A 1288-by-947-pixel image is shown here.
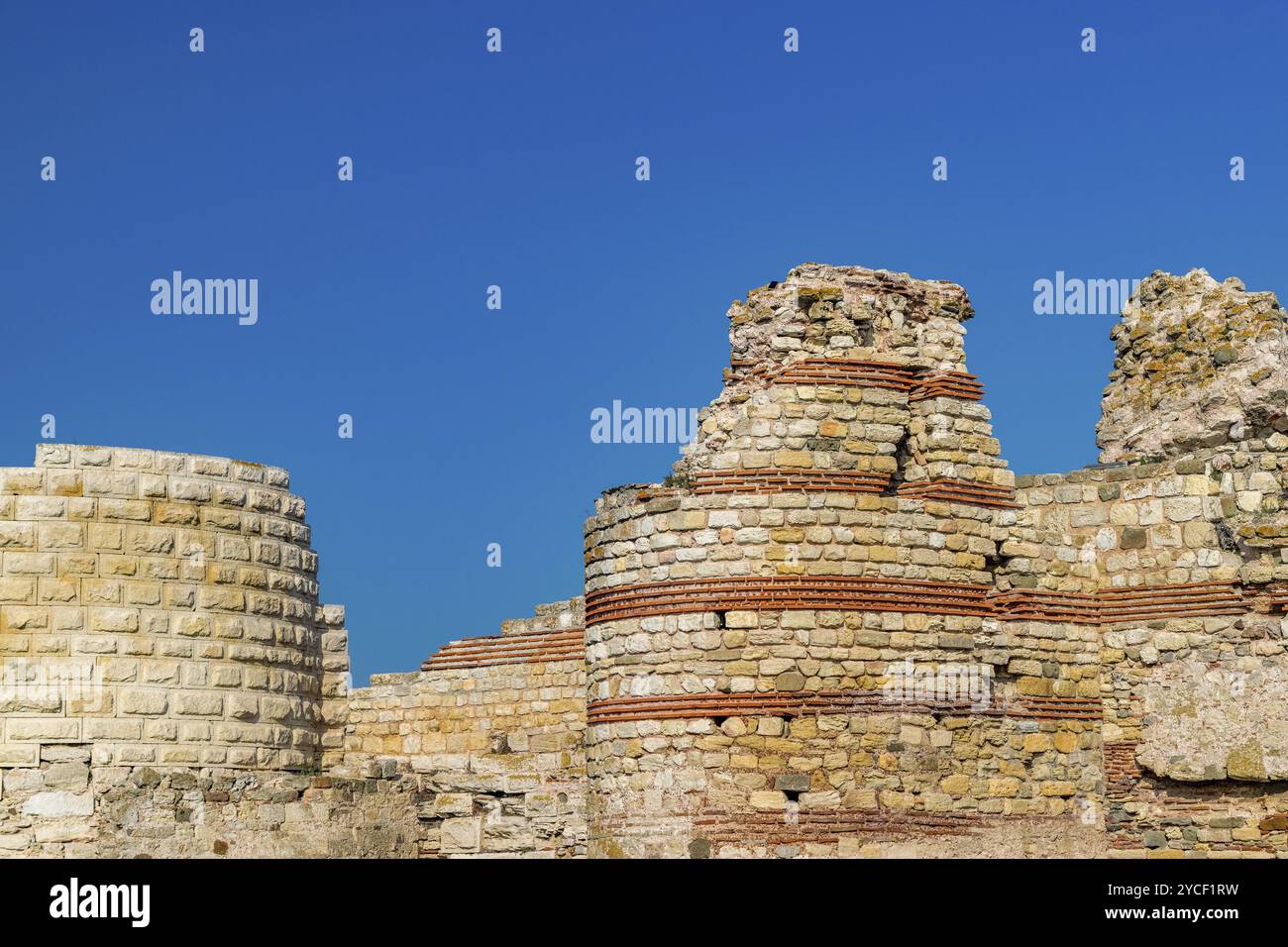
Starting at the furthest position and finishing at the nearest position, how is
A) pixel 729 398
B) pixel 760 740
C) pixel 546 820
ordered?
pixel 546 820 → pixel 729 398 → pixel 760 740

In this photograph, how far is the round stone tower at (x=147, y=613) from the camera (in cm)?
1902

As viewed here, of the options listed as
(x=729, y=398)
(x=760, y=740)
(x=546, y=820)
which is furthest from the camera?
(x=546, y=820)

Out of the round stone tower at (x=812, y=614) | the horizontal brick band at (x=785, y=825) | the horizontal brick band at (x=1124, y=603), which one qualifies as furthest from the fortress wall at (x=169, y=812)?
the horizontal brick band at (x=1124, y=603)

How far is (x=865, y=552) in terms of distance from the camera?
1934 centimetres

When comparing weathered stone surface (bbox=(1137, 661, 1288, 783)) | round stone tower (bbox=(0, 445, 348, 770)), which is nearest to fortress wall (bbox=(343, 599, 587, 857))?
round stone tower (bbox=(0, 445, 348, 770))

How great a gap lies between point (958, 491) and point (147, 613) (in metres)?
7.23

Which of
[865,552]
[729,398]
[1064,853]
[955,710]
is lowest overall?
[1064,853]

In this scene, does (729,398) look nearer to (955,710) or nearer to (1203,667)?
(955,710)

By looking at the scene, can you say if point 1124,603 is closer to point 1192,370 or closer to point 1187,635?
point 1187,635

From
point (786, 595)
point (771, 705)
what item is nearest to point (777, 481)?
point (786, 595)

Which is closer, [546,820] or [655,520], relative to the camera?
Answer: [655,520]

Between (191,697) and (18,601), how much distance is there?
5.48ft

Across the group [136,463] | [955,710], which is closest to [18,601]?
[136,463]

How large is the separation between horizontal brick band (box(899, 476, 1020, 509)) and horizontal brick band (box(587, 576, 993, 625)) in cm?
87
